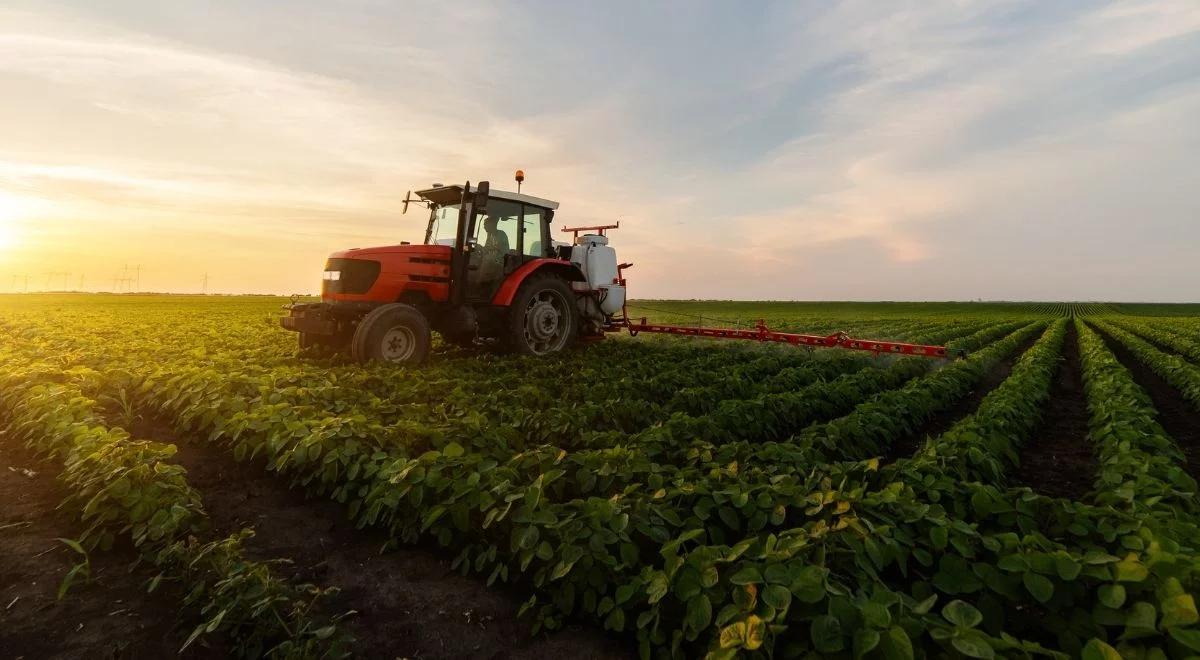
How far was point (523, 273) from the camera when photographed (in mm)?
9828

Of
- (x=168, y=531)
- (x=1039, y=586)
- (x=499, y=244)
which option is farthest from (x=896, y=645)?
(x=499, y=244)

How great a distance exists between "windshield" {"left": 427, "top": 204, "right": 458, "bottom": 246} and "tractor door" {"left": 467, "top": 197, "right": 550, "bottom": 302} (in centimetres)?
46

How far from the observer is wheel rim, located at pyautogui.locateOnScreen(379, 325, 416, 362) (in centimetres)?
848

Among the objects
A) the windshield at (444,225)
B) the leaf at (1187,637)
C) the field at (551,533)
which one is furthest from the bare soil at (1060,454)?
the windshield at (444,225)

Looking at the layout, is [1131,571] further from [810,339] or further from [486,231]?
[810,339]

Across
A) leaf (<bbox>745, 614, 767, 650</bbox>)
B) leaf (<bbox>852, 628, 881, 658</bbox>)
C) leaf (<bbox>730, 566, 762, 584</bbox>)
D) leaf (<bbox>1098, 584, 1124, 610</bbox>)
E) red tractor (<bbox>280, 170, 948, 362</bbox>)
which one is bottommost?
leaf (<bbox>745, 614, 767, 650</bbox>)

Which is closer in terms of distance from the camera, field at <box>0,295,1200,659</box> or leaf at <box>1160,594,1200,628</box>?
leaf at <box>1160,594,1200,628</box>

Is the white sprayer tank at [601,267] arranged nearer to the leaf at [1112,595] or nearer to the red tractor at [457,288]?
the red tractor at [457,288]

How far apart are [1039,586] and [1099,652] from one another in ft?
1.70

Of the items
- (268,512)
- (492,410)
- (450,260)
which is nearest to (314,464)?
(268,512)

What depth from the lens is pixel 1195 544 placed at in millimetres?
2906

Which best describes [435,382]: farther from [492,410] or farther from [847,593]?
[847,593]

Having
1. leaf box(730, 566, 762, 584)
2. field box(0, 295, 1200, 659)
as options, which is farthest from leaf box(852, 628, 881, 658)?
leaf box(730, 566, 762, 584)

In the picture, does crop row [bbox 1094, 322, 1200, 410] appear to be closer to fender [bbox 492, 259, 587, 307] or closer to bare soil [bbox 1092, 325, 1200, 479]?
bare soil [bbox 1092, 325, 1200, 479]
